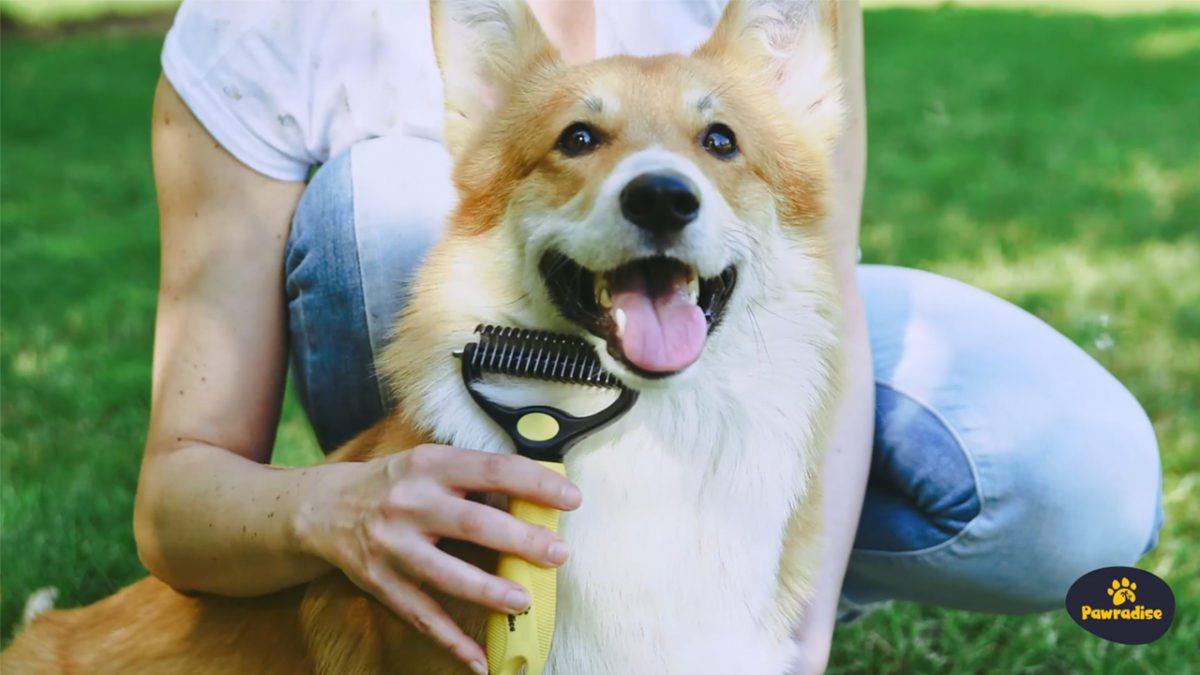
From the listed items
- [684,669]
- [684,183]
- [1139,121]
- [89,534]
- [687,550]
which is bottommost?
[89,534]

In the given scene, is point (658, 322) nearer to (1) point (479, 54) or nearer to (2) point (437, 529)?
(2) point (437, 529)

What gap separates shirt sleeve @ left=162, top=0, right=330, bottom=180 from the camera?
214cm

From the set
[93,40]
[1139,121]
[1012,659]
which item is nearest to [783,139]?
[1012,659]

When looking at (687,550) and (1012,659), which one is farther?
(1012,659)

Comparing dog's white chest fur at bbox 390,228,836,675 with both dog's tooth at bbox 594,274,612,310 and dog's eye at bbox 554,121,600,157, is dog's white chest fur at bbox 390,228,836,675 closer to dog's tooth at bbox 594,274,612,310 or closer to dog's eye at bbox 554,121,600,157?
dog's tooth at bbox 594,274,612,310

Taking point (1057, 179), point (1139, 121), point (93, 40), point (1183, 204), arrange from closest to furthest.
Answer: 1. point (1183, 204)
2. point (1057, 179)
3. point (1139, 121)
4. point (93, 40)

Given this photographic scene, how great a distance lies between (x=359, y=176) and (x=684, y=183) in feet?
2.52

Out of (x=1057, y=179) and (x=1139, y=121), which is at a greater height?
(x=1139, y=121)

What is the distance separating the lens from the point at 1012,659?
2582mm

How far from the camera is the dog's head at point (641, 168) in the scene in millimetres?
1718

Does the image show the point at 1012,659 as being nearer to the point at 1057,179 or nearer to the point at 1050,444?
Answer: the point at 1050,444

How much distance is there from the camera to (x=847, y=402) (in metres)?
2.23

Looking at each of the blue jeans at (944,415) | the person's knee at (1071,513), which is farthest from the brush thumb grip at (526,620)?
the person's knee at (1071,513)

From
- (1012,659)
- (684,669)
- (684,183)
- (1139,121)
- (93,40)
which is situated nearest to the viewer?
(684,183)
